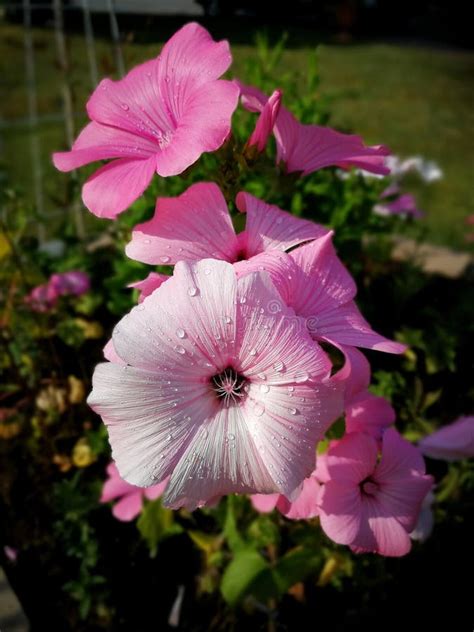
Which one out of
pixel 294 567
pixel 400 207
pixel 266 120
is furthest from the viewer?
pixel 400 207

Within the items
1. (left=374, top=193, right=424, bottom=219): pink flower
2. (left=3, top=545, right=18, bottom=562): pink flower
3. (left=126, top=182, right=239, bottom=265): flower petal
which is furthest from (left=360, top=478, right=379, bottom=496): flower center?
(left=374, top=193, right=424, bottom=219): pink flower

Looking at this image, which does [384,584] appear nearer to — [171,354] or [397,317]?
[397,317]

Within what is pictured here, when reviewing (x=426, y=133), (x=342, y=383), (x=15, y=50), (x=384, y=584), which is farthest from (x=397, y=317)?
(x=15, y=50)

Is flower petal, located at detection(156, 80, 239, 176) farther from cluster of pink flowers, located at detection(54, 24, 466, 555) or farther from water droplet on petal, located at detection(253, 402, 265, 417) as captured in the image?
water droplet on petal, located at detection(253, 402, 265, 417)

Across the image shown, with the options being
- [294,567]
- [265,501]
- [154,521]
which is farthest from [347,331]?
[154,521]

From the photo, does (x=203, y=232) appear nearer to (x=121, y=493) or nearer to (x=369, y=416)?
(x=369, y=416)

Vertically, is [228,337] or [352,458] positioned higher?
[228,337]

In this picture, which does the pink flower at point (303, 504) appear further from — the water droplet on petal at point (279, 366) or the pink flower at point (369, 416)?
the water droplet on petal at point (279, 366)
